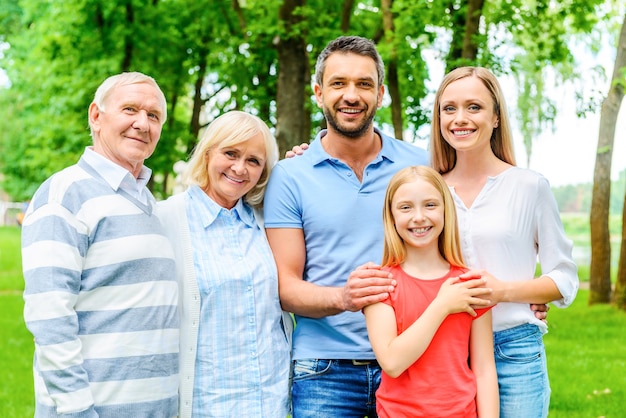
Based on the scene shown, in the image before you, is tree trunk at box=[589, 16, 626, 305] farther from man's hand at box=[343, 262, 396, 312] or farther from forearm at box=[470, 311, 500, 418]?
man's hand at box=[343, 262, 396, 312]

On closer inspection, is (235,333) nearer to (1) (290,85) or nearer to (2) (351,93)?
(2) (351,93)

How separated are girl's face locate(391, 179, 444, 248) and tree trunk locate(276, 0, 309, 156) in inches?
361

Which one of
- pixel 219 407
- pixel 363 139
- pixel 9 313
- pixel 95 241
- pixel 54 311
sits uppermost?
pixel 363 139

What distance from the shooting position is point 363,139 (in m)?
3.76

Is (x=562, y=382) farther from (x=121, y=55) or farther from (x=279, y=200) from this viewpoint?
(x=121, y=55)

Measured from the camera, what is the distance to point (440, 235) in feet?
10.5

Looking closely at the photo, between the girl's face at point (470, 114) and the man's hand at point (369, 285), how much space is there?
28.7 inches

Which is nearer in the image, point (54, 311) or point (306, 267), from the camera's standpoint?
point (54, 311)

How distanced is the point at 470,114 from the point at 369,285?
3.03ft

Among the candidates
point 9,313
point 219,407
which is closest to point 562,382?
point 219,407

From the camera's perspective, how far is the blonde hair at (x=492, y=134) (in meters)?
3.42

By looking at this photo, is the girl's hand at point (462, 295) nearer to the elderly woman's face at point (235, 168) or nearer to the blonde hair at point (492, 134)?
the blonde hair at point (492, 134)

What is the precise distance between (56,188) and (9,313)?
1338cm

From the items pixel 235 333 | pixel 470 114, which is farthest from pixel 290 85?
pixel 235 333
